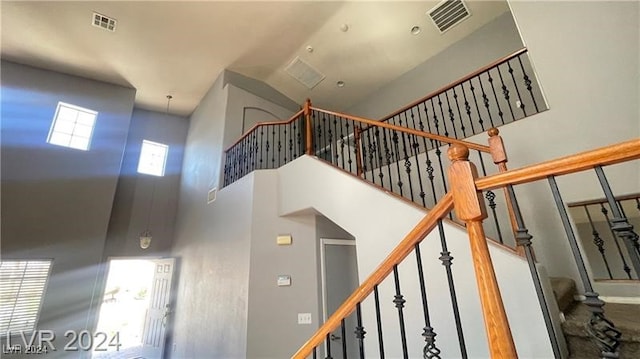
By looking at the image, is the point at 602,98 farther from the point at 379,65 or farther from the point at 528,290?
the point at 379,65

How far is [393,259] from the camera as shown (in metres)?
1.15

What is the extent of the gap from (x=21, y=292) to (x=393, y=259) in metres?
6.00

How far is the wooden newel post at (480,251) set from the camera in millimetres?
795

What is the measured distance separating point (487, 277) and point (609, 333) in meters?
0.28

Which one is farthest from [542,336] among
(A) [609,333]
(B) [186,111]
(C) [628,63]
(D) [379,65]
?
(B) [186,111]

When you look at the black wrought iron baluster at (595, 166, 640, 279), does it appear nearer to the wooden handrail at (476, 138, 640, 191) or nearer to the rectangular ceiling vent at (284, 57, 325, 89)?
the wooden handrail at (476, 138, 640, 191)

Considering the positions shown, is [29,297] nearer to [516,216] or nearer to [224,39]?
[224,39]

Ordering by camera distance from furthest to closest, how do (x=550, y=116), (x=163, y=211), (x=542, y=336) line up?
(x=163, y=211)
(x=550, y=116)
(x=542, y=336)

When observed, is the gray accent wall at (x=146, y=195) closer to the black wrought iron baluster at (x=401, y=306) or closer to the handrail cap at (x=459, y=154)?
the black wrought iron baluster at (x=401, y=306)

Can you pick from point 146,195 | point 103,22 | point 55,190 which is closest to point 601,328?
point 103,22

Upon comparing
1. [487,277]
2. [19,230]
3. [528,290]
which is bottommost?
[528,290]

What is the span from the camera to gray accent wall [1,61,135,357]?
172 inches

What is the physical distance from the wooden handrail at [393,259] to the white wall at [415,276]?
2.95 ft

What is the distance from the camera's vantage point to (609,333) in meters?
0.70
